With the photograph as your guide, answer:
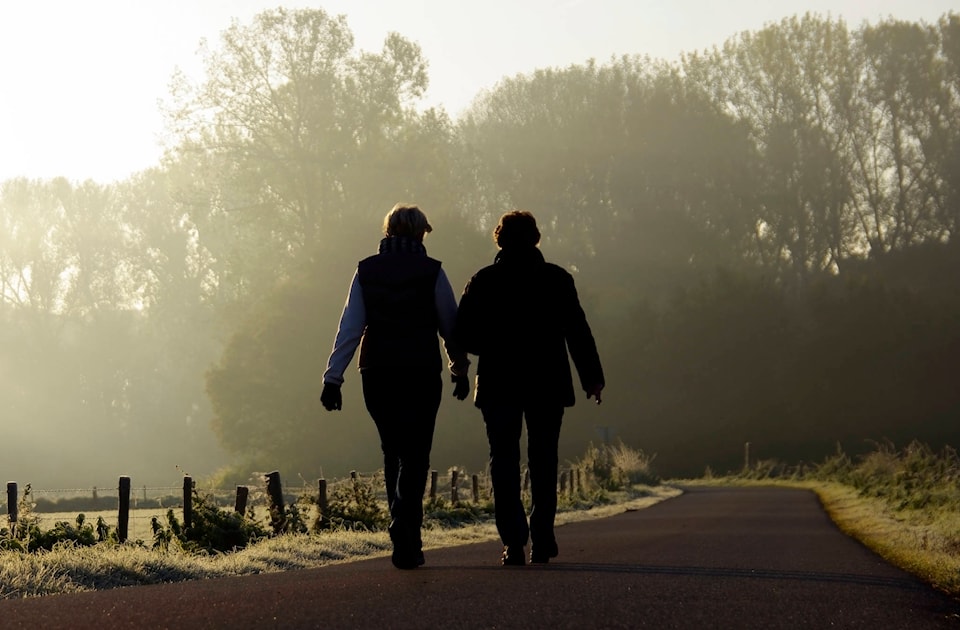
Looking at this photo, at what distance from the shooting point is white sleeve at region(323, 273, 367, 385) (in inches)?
349

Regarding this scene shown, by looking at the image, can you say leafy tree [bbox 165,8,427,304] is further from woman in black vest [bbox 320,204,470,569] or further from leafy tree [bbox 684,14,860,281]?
woman in black vest [bbox 320,204,470,569]

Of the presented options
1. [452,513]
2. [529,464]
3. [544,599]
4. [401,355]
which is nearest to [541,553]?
[529,464]

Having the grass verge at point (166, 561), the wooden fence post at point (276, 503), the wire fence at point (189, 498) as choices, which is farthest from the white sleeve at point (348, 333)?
the wooden fence post at point (276, 503)

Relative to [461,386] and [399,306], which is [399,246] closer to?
[399,306]

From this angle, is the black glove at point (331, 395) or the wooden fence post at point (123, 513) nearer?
the black glove at point (331, 395)

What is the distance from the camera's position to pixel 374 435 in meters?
56.0

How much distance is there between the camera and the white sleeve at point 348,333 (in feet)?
29.1

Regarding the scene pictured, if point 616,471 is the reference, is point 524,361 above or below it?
below

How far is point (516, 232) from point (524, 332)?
67 centimetres

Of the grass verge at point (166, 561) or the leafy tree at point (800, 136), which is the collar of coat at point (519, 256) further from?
the leafy tree at point (800, 136)

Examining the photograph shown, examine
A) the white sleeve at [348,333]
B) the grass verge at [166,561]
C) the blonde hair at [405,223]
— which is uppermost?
the blonde hair at [405,223]

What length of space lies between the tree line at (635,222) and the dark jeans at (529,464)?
45.2m

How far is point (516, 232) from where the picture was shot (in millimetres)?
9625

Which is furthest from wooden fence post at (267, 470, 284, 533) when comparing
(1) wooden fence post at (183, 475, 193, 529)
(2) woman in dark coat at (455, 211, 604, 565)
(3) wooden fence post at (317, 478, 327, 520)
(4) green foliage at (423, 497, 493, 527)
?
(2) woman in dark coat at (455, 211, 604, 565)
